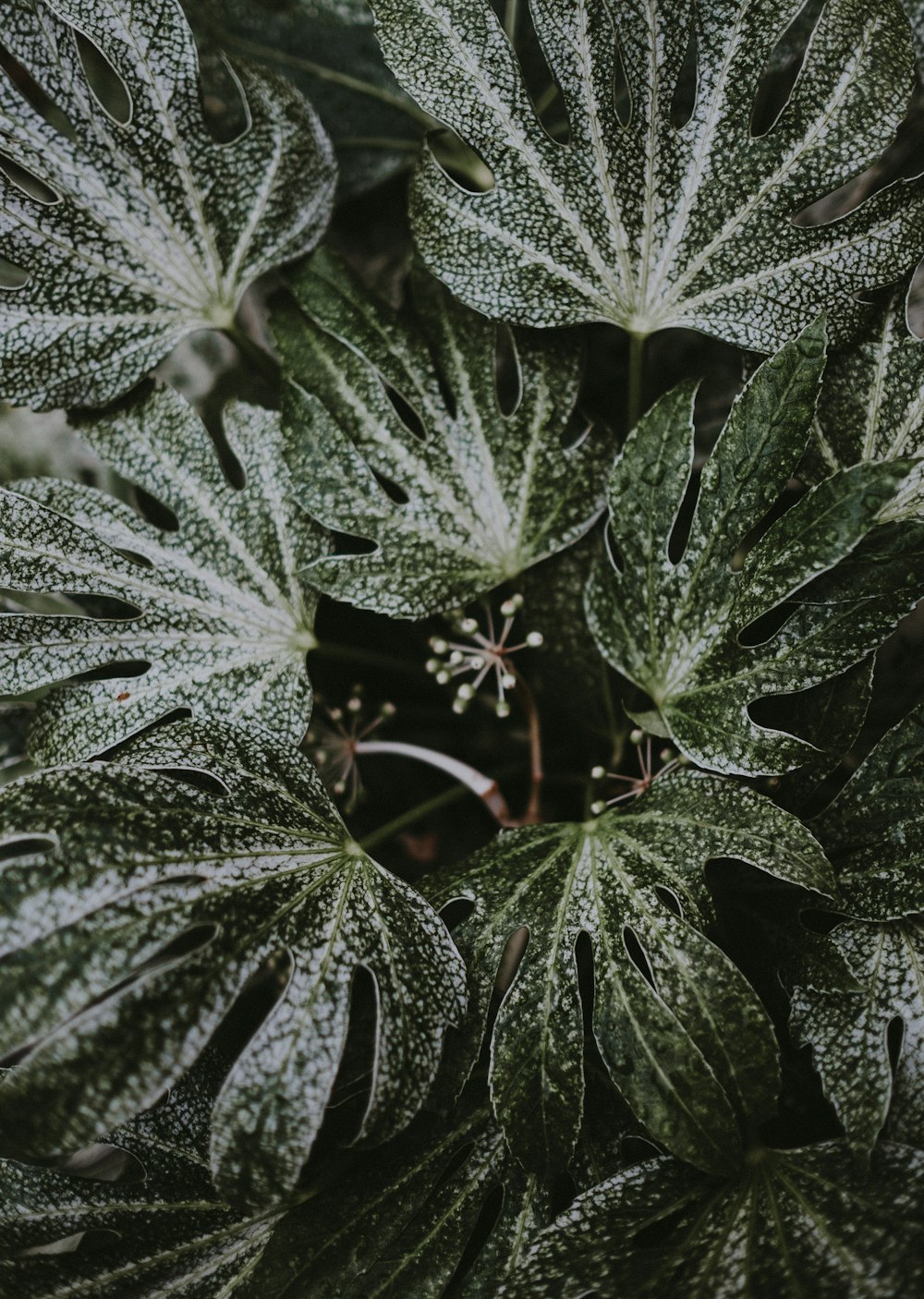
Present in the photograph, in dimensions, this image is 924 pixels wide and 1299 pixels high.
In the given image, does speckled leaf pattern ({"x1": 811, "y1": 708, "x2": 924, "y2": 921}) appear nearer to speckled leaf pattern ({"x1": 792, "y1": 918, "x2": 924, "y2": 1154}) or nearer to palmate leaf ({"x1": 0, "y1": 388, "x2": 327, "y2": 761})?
speckled leaf pattern ({"x1": 792, "y1": 918, "x2": 924, "y2": 1154})

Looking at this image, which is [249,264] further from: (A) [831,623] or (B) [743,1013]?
(B) [743,1013]

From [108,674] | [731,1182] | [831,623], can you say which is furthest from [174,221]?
[731,1182]

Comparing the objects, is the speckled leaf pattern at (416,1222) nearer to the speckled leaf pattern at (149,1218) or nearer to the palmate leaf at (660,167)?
the speckled leaf pattern at (149,1218)

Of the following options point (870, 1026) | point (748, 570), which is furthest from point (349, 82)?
point (870, 1026)

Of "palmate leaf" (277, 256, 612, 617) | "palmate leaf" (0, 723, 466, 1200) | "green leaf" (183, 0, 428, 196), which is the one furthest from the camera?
"green leaf" (183, 0, 428, 196)

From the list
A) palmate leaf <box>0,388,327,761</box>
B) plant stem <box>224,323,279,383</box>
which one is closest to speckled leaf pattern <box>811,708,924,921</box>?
palmate leaf <box>0,388,327,761</box>

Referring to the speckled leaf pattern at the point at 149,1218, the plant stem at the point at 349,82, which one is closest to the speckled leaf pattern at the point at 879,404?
the plant stem at the point at 349,82
